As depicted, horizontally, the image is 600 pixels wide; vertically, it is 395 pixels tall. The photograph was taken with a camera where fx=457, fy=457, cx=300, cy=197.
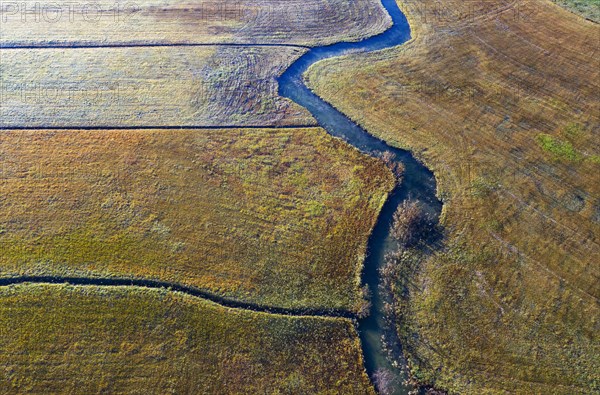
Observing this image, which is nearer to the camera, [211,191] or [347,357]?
[347,357]

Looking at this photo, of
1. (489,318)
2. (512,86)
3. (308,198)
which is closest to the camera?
(489,318)

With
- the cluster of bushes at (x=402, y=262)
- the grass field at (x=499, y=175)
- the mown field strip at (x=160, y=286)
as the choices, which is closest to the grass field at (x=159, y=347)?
the mown field strip at (x=160, y=286)

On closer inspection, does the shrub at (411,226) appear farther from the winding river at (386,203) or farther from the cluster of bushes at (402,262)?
the winding river at (386,203)

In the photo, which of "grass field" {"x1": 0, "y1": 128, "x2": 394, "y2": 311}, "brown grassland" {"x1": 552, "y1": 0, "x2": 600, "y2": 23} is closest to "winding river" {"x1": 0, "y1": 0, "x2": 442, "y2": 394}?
"grass field" {"x1": 0, "y1": 128, "x2": 394, "y2": 311}

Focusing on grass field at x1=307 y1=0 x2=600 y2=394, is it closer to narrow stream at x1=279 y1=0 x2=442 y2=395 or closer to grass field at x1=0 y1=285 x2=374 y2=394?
narrow stream at x1=279 y1=0 x2=442 y2=395

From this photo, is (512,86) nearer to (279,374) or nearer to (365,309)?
(365,309)

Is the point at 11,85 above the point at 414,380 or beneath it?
above

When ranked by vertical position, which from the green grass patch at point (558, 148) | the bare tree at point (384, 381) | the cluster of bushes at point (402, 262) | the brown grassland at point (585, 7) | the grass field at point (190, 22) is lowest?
the bare tree at point (384, 381)

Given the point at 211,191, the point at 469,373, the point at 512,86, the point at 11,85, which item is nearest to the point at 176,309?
the point at 211,191
